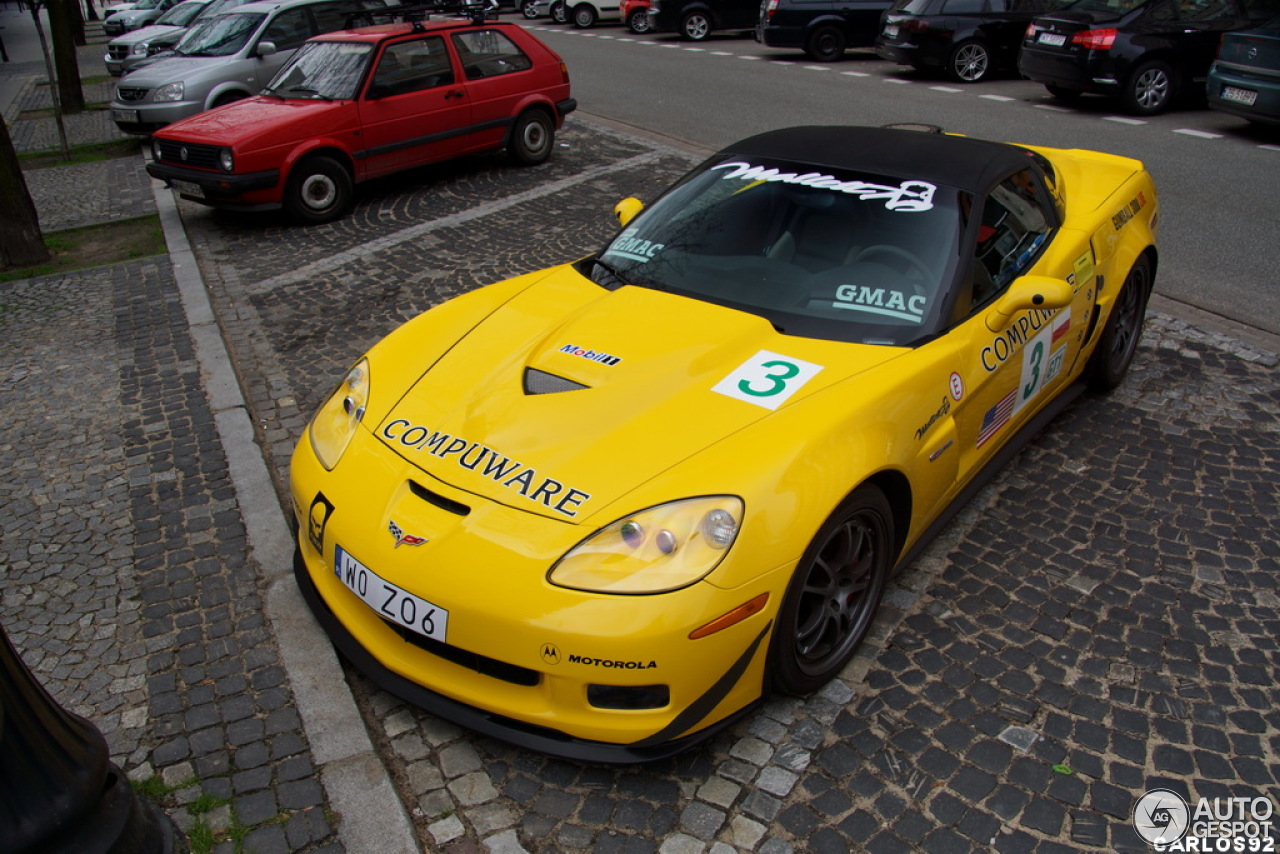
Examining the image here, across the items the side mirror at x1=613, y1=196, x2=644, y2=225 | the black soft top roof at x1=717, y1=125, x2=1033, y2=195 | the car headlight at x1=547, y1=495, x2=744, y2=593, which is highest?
the black soft top roof at x1=717, y1=125, x2=1033, y2=195

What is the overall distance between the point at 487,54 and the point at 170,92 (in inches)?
169

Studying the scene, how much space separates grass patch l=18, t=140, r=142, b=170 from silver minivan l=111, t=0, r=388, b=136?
53cm

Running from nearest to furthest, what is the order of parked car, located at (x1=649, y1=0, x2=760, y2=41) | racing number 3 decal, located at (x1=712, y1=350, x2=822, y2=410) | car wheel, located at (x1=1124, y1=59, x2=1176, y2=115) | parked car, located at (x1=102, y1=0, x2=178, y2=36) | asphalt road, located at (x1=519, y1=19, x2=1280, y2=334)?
1. racing number 3 decal, located at (x1=712, y1=350, x2=822, y2=410)
2. asphalt road, located at (x1=519, y1=19, x2=1280, y2=334)
3. car wheel, located at (x1=1124, y1=59, x2=1176, y2=115)
4. parked car, located at (x1=649, y1=0, x2=760, y2=41)
5. parked car, located at (x1=102, y1=0, x2=178, y2=36)

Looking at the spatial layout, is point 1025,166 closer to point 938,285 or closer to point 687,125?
point 938,285

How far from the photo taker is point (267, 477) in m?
4.49

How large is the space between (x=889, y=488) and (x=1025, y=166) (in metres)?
1.87

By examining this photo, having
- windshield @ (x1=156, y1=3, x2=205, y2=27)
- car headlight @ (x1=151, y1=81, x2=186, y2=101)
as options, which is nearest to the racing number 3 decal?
car headlight @ (x1=151, y1=81, x2=186, y2=101)

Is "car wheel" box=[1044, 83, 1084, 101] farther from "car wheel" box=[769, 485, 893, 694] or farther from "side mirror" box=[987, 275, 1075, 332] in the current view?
A: "car wheel" box=[769, 485, 893, 694]

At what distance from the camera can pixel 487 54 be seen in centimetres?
985

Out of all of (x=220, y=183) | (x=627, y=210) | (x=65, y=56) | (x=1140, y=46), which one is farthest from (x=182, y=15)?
(x=627, y=210)

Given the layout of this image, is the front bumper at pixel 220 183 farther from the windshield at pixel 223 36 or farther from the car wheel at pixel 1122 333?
the car wheel at pixel 1122 333

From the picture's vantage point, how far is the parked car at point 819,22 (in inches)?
663

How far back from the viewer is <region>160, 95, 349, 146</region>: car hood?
8414mm

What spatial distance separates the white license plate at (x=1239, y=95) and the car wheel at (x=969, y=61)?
4.53m
